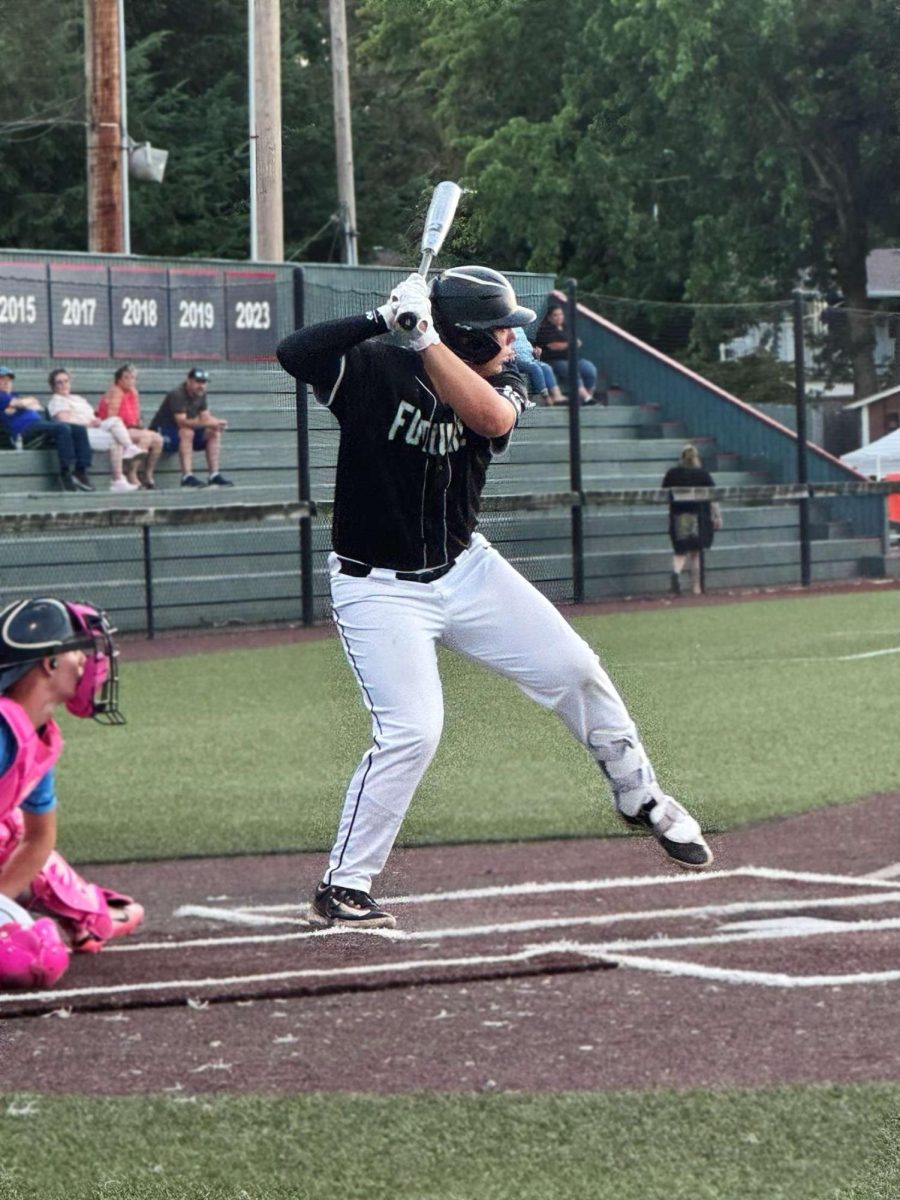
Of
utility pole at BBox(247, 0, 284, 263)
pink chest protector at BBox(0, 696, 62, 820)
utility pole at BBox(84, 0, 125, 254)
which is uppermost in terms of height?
utility pole at BBox(84, 0, 125, 254)

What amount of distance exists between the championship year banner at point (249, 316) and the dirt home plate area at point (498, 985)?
9.86 metres

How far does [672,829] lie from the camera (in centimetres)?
496

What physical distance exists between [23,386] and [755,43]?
29.5 ft

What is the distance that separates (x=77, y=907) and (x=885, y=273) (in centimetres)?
357

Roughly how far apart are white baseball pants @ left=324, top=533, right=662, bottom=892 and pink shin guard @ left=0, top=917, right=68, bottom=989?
4.47ft

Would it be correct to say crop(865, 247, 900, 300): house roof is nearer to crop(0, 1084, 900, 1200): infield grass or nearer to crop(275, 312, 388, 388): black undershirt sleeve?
crop(275, 312, 388, 388): black undershirt sleeve

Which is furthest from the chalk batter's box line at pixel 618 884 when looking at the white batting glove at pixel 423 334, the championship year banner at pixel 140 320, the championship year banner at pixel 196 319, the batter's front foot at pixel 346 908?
the championship year banner at pixel 140 320

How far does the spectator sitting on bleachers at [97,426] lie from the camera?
17953mm

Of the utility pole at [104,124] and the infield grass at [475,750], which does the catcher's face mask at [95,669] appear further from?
the utility pole at [104,124]

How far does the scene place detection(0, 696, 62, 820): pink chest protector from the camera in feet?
16.8

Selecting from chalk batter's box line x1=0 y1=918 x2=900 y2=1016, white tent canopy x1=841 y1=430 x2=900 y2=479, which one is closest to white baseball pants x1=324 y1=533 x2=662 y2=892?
chalk batter's box line x1=0 y1=918 x2=900 y2=1016

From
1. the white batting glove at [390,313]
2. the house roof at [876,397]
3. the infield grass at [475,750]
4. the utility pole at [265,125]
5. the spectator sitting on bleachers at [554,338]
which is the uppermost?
the utility pole at [265,125]

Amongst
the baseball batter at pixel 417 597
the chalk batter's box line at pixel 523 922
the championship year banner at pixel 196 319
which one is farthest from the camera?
the championship year banner at pixel 196 319

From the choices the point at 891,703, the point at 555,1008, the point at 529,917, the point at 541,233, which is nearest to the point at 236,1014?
the point at 555,1008
